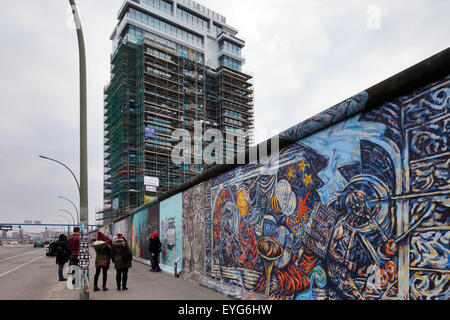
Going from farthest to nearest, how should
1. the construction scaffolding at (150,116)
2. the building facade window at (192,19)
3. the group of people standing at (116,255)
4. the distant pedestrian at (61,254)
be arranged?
the building facade window at (192,19) → the construction scaffolding at (150,116) → the distant pedestrian at (61,254) → the group of people standing at (116,255)

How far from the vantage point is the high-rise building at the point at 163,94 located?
191 ft

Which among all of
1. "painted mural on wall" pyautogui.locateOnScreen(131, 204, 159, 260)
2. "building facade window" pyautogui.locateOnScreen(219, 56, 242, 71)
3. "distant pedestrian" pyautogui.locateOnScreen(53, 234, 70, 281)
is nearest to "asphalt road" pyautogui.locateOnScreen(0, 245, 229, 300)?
"distant pedestrian" pyautogui.locateOnScreen(53, 234, 70, 281)

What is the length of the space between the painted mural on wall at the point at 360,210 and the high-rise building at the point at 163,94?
48.7 metres

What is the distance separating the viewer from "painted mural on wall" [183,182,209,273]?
10.2 metres

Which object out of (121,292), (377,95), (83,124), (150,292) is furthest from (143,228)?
(377,95)

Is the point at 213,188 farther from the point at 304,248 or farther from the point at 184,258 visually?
the point at 304,248

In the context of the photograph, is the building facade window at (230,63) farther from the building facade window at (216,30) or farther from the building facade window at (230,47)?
the building facade window at (216,30)

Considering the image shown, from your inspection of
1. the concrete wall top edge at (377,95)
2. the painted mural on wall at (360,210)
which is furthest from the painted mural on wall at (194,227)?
the concrete wall top edge at (377,95)

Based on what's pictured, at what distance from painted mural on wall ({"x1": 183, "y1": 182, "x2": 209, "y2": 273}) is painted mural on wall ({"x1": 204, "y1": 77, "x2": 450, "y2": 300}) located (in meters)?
2.98

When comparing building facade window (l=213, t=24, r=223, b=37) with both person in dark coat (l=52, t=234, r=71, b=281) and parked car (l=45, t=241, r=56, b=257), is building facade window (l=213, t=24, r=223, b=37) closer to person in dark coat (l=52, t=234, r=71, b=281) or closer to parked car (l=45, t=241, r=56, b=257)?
parked car (l=45, t=241, r=56, b=257)

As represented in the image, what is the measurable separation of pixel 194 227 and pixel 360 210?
23.5 ft

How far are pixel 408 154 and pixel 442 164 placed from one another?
41 cm

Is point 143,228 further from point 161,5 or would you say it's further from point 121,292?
point 161,5

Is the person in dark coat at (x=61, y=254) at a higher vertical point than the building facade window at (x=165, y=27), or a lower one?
lower
